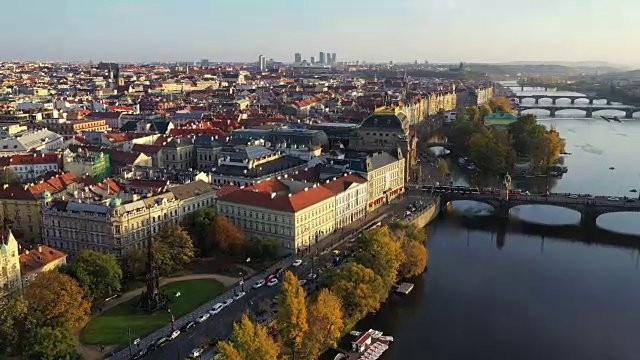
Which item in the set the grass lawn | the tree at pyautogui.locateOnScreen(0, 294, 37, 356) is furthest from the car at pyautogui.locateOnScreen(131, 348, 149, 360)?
the tree at pyautogui.locateOnScreen(0, 294, 37, 356)

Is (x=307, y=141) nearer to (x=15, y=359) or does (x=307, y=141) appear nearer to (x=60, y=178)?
(x=60, y=178)

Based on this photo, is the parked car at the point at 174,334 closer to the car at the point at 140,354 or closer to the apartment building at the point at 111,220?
the car at the point at 140,354

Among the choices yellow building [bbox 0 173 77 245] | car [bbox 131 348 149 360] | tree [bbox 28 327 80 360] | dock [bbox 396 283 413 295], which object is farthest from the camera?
yellow building [bbox 0 173 77 245]

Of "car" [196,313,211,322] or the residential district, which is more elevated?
the residential district

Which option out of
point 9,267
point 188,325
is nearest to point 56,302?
point 9,267

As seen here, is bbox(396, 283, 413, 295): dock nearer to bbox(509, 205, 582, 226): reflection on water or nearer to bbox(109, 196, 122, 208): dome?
bbox(109, 196, 122, 208): dome
